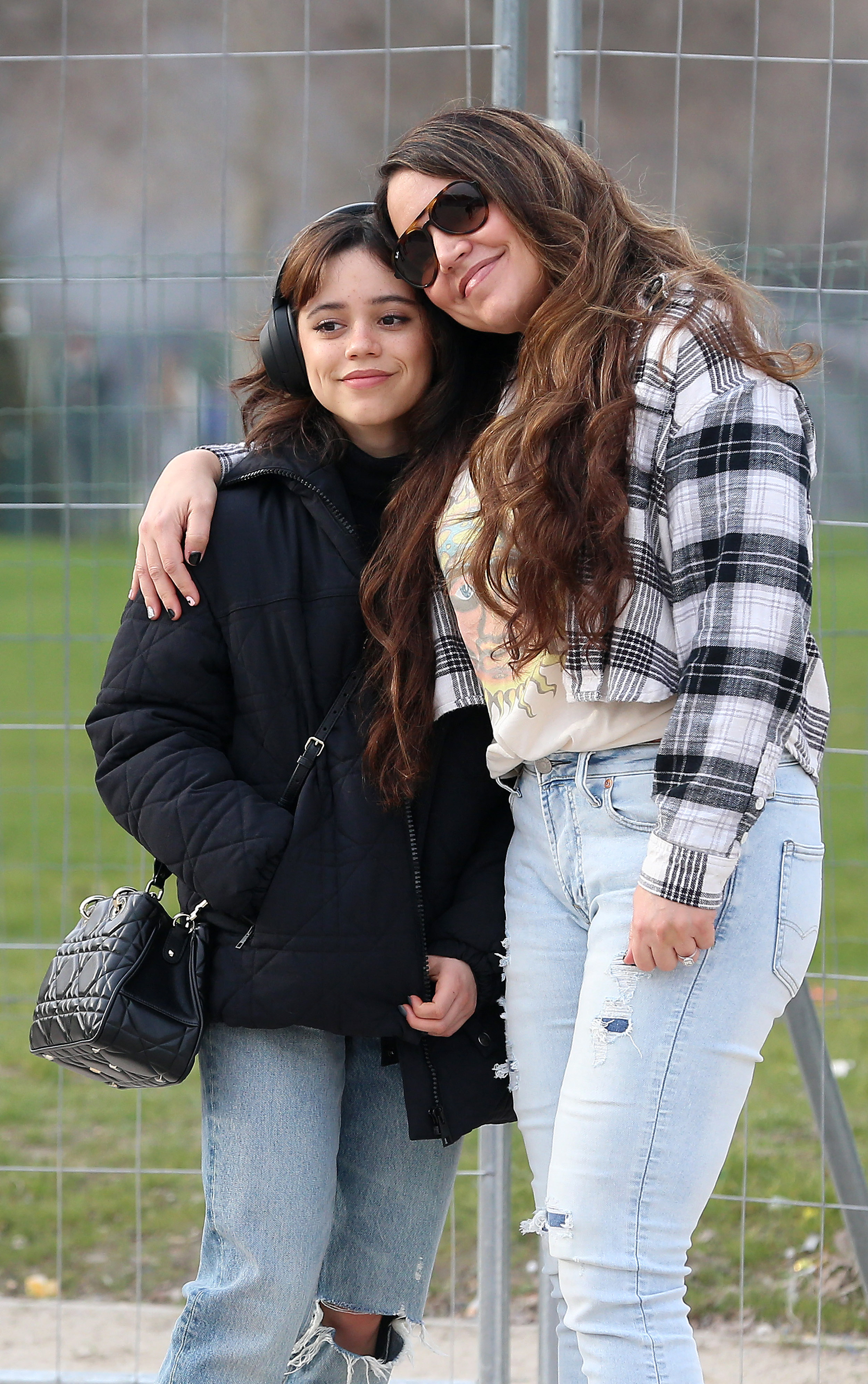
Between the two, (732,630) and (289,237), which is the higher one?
(289,237)

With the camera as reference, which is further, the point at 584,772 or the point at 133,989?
the point at 133,989

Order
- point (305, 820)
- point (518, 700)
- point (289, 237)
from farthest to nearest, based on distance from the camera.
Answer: point (289, 237) < point (305, 820) < point (518, 700)

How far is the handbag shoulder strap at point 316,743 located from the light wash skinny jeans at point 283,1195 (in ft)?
1.23

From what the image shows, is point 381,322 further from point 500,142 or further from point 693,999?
point 693,999

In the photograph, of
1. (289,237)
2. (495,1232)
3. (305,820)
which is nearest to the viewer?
(305,820)

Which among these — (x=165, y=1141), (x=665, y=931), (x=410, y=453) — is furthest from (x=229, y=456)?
(x=165, y=1141)

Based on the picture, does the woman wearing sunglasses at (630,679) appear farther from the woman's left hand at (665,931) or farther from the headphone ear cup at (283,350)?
the headphone ear cup at (283,350)

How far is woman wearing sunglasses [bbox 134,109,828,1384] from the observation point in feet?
5.66

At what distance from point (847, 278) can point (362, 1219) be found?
2.08 meters

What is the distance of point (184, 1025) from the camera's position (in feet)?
6.63

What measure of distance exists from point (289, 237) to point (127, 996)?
1.67 metres

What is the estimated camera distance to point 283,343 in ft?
7.07

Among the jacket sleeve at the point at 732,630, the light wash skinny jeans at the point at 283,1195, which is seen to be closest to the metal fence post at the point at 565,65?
the jacket sleeve at the point at 732,630

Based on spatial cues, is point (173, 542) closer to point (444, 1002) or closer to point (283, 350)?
A: point (283, 350)
